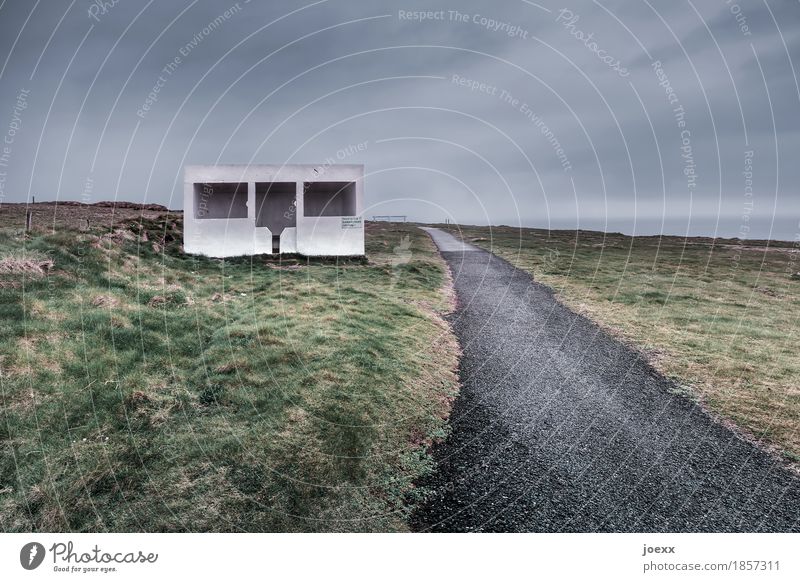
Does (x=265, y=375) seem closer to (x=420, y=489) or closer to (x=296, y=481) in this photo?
(x=296, y=481)

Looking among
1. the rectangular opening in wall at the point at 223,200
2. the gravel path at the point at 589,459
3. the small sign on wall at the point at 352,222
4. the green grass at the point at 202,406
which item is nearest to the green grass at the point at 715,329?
the gravel path at the point at 589,459

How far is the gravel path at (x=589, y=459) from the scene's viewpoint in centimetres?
395

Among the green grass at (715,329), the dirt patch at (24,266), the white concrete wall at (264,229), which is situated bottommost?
the green grass at (715,329)

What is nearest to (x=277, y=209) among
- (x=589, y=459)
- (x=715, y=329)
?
(x=715, y=329)

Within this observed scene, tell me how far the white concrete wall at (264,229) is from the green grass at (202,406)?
10228 millimetres

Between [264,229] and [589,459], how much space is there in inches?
791

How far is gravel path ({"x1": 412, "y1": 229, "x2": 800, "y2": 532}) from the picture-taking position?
3953mm

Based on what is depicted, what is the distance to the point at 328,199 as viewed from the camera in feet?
86.0

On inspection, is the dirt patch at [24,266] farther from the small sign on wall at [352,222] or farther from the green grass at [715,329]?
the small sign on wall at [352,222]

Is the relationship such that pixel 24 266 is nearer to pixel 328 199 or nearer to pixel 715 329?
pixel 715 329

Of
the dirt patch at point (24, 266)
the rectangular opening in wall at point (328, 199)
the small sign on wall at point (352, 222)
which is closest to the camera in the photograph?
the dirt patch at point (24, 266)

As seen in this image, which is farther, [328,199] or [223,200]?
[328,199]

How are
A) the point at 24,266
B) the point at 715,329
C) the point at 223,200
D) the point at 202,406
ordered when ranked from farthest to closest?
the point at 223,200
the point at 715,329
the point at 24,266
the point at 202,406

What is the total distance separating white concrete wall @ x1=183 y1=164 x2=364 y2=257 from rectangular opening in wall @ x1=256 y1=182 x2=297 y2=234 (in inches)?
169
